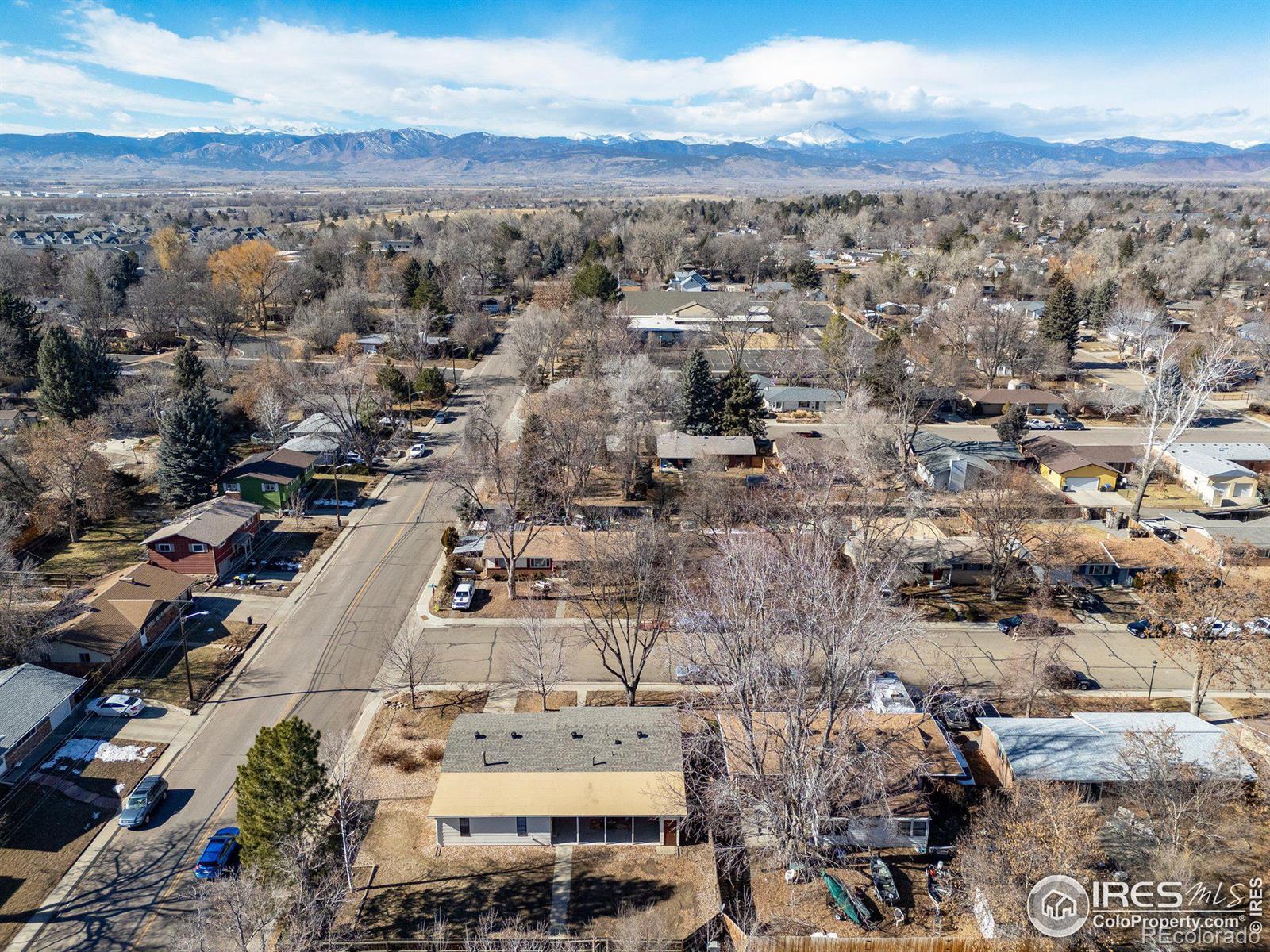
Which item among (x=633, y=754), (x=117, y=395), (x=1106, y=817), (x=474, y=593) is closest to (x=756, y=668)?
(x=633, y=754)

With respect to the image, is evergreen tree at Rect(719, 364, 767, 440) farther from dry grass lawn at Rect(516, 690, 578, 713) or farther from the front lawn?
the front lawn

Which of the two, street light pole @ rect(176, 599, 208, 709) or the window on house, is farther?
street light pole @ rect(176, 599, 208, 709)

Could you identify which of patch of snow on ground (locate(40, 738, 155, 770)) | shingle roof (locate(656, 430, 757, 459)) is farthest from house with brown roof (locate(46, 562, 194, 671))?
shingle roof (locate(656, 430, 757, 459))

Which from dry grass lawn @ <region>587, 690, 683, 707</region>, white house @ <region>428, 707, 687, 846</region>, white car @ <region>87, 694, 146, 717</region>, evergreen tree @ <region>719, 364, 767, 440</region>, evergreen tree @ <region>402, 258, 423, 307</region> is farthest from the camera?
evergreen tree @ <region>402, 258, 423, 307</region>

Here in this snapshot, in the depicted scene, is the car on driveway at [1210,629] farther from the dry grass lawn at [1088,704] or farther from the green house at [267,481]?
the green house at [267,481]

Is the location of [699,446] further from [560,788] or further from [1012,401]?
[560,788]

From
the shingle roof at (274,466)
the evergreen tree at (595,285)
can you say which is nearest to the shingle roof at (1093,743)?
the shingle roof at (274,466)

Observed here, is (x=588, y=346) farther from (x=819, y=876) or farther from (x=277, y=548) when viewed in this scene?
(x=819, y=876)
